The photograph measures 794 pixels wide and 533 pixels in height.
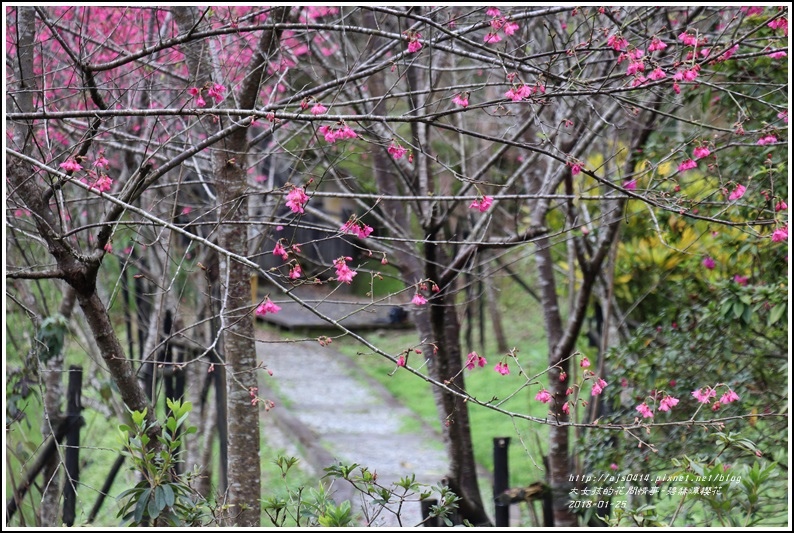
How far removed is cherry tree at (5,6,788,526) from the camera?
8.01ft

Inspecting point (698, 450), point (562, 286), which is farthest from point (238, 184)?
point (562, 286)

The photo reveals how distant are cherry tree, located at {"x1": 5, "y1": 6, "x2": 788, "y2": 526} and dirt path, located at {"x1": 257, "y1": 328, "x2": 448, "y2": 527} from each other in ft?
6.25

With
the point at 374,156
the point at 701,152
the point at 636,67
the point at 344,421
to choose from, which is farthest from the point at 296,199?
the point at 344,421

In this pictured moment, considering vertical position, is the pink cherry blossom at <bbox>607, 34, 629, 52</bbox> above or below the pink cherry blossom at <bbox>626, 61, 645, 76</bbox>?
above

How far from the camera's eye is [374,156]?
4.50 m

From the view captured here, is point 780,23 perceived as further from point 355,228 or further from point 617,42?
point 355,228

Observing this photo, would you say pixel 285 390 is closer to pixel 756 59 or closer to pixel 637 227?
pixel 637 227

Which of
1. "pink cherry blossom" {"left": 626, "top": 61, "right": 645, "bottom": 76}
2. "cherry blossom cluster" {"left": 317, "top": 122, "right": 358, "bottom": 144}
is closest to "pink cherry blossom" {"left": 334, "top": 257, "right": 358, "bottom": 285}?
"cherry blossom cluster" {"left": 317, "top": 122, "right": 358, "bottom": 144}

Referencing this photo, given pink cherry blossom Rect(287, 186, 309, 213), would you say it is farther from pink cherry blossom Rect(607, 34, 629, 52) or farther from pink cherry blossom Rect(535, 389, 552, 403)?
pink cherry blossom Rect(607, 34, 629, 52)

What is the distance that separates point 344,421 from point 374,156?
4.49m

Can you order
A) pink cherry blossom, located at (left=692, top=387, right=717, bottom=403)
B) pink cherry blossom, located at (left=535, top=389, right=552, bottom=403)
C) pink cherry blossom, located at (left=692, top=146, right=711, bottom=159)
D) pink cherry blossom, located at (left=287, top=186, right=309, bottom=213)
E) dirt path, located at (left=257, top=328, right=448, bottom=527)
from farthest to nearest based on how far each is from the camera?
dirt path, located at (left=257, top=328, right=448, bottom=527), pink cherry blossom, located at (left=692, top=146, right=711, bottom=159), pink cherry blossom, located at (left=692, top=387, right=717, bottom=403), pink cherry blossom, located at (left=535, top=389, right=552, bottom=403), pink cherry blossom, located at (left=287, top=186, right=309, bottom=213)

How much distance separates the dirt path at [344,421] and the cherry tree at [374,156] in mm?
1906

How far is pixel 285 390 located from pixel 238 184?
6.61 metres

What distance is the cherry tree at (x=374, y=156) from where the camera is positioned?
8.01 ft
